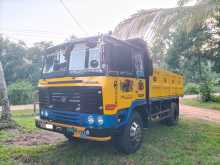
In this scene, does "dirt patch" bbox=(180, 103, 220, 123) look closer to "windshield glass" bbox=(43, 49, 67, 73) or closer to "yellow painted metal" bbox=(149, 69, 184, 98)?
"yellow painted metal" bbox=(149, 69, 184, 98)

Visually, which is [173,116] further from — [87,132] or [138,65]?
[87,132]

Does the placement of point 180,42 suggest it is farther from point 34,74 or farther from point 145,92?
point 34,74

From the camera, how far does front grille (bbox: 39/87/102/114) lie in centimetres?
474

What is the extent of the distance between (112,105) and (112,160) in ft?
4.32

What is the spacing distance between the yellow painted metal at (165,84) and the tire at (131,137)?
3.78 feet

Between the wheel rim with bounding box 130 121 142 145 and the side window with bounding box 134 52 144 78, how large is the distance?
1.25 metres

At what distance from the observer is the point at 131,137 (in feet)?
18.4

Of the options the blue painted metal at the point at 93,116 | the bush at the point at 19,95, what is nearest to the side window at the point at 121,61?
the blue painted metal at the point at 93,116

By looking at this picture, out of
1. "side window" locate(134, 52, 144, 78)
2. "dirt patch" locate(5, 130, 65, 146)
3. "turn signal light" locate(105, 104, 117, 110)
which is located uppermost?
"side window" locate(134, 52, 144, 78)

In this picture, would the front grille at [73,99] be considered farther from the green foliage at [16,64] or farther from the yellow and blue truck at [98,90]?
the green foliage at [16,64]

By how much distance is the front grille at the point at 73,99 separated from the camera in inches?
187

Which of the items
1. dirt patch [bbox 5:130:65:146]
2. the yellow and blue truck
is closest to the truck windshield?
the yellow and blue truck

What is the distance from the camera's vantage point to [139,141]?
586 centimetres

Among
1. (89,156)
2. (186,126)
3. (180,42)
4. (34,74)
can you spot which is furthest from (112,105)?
(34,74)
